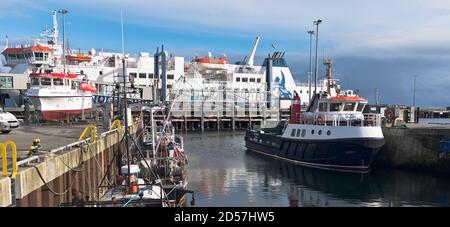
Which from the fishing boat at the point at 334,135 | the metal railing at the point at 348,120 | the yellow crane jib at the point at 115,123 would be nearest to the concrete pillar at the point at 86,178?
the yellow crane jib at the point at 115,123

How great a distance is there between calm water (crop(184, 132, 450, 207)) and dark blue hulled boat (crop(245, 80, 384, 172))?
1105 millimetres

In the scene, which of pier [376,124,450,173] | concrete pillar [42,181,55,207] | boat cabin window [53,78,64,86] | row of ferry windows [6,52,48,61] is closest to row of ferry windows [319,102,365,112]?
pier [376,124,450,173]

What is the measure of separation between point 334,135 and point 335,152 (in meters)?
1.38

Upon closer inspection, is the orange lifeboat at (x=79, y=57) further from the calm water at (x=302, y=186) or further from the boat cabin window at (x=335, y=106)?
the boat cabin window at (x=335, y=106)

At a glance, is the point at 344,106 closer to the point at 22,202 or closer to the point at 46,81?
the point at 22,202

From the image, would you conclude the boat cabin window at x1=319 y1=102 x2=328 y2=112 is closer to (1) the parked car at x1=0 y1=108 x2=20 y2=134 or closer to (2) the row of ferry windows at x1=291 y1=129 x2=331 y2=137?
(2) the row of ferry windows at x1=291 y1=129 x2=331 y2=137

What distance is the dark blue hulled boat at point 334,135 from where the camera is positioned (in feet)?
101

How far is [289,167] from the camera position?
114 feet

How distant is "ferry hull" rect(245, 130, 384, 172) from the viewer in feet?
101

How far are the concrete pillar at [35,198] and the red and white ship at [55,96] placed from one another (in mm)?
30029
